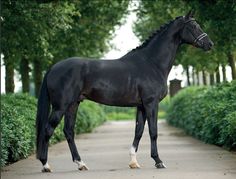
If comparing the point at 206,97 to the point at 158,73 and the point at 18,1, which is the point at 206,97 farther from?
the point at 158,73

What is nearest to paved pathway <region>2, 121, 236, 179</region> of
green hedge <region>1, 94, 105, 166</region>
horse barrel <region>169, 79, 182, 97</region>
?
green hedge <region>1, 94, 105, 166</region>

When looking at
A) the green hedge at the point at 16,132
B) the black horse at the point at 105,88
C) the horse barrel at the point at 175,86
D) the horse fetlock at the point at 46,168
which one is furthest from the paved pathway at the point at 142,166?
the horse barrel at the point at 175,86

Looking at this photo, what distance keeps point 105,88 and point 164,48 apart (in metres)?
1.65

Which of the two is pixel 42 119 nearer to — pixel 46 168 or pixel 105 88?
pixel 46 168

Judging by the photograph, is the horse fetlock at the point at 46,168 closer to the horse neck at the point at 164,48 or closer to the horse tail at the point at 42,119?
the horse tail at the point at 42,119

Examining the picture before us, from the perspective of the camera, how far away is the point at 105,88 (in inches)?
439

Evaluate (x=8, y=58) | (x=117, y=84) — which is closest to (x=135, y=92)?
(x=117, y=84)

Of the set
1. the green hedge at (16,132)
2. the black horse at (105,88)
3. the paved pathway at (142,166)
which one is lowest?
the paved pathway at (142,166)

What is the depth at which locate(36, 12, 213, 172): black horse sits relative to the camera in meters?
11.0

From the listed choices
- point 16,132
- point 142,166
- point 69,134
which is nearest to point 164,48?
point 142,166

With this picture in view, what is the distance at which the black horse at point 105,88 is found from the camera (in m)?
11.0

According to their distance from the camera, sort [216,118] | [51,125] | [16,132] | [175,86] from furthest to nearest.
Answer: [175,86]
[216,118]
[16,132]
[51,125]

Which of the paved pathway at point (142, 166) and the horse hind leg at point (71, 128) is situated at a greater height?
the horse hind leg at point (71, 128)

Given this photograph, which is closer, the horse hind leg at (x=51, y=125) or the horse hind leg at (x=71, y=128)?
the horse hind leg at (x=51, y=125)
